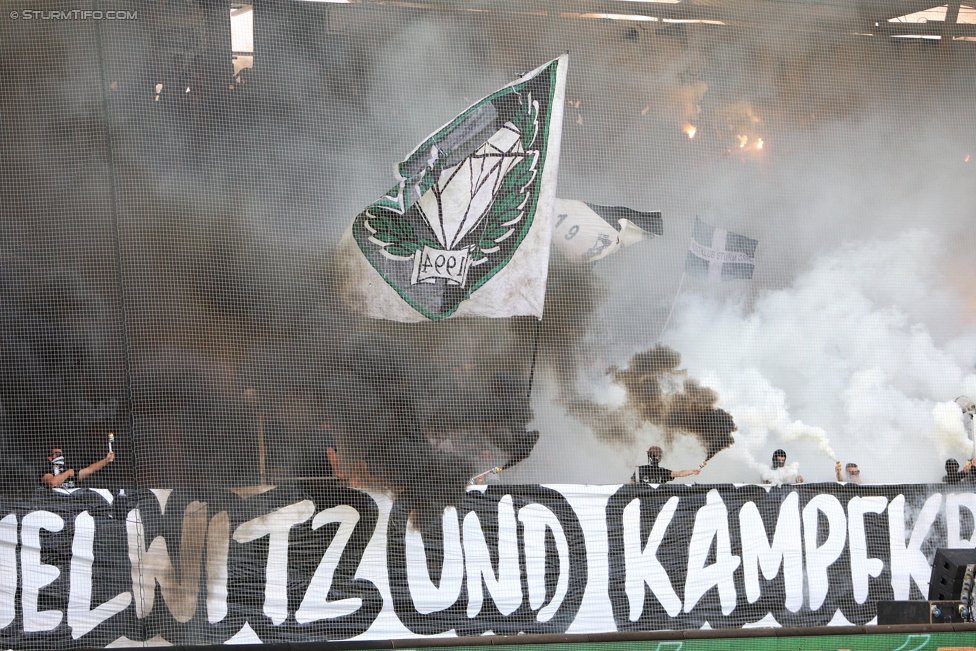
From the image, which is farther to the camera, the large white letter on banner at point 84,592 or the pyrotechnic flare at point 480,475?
the pyrotechnic flare at point 480,475

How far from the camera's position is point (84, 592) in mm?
4434

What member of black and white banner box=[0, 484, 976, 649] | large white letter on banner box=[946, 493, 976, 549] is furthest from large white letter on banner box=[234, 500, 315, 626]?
large white letter on banner box=[946, 493, 976, 549]

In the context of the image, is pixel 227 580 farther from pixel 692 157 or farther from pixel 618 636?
pixel 692 157

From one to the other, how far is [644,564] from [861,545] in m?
1.30

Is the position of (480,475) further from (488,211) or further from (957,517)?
(957,517)

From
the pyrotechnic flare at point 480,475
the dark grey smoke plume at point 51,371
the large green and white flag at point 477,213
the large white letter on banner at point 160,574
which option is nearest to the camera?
the large white letter on banner at point 160,574

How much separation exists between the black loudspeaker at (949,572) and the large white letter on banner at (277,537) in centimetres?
343

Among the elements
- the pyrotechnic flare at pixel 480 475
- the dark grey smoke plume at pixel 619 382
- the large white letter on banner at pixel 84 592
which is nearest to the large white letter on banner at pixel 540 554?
the pyrotechnic flare at pixel 480 475

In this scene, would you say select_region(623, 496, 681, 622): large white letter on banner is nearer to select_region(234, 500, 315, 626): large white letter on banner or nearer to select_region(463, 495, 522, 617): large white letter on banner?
select_region(463, 495, 522, 617): large white letter on banner

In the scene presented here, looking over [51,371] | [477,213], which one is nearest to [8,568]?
[51,371]

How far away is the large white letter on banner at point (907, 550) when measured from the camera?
4.94 metres

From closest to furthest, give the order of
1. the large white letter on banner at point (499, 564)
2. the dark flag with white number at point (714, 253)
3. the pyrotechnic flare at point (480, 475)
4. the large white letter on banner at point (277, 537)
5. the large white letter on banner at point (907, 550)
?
the large white letter on banner at point (277, 537) < the large white letter on banner at point (499, 564) < the large white letter on banner at point (907, 550) < the pyrotechnic flare at point (480, 475) < the dark flag with white number at point (714, 253)

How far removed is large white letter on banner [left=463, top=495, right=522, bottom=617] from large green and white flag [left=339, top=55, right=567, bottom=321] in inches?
55.6

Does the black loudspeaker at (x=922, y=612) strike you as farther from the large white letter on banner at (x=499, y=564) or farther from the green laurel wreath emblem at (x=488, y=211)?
the green laurel wreath emblem at (x=488, y=211)
